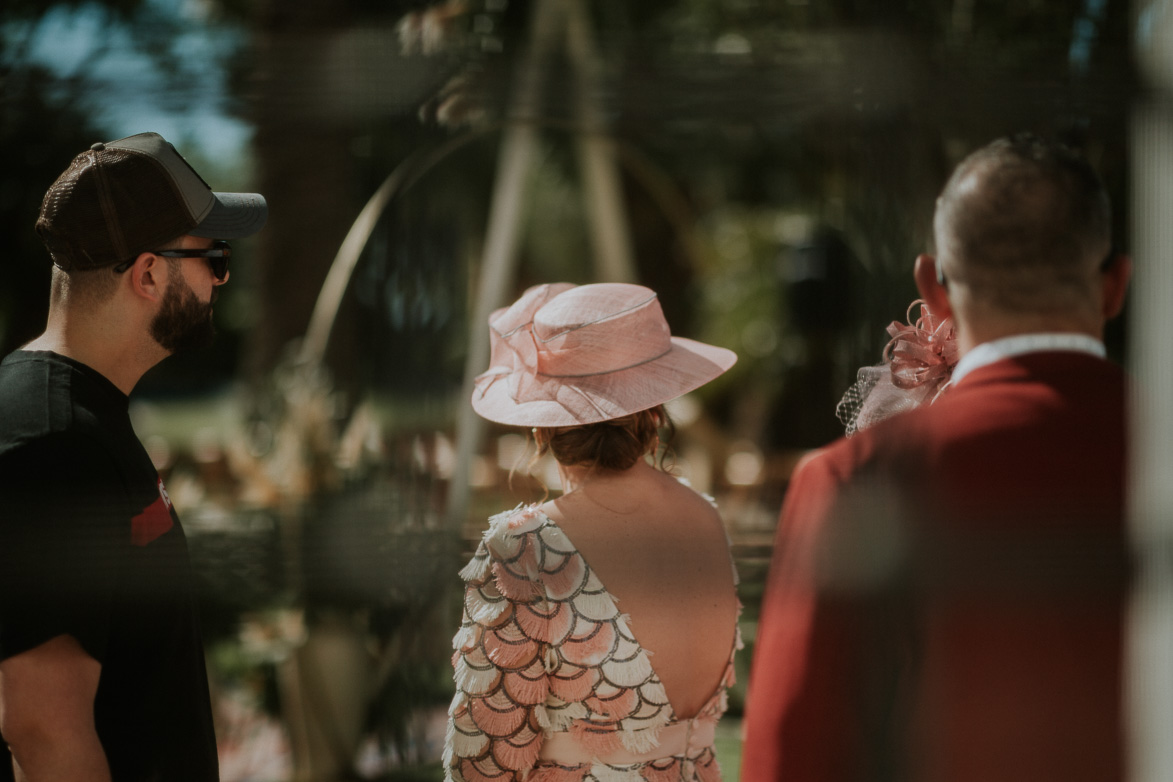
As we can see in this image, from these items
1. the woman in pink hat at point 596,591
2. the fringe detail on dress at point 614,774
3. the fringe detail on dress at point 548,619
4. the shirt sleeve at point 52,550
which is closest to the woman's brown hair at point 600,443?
the woman in pink hat at point 596,591

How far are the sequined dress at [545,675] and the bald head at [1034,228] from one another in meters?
0.73

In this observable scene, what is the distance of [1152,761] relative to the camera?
96 cm

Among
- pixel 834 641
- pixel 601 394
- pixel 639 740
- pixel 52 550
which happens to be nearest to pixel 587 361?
pixel 601 394

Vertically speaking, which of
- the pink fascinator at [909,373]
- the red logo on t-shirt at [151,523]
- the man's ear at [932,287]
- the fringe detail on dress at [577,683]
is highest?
the man's ear at [932,287]

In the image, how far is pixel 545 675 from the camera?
1527mm

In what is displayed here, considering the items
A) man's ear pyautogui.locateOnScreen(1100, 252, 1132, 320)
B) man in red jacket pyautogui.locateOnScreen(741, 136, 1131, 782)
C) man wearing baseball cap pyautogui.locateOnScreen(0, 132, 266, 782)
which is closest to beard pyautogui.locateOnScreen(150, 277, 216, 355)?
man wearing baseball cap pyautogui.locateOnScreen(0, 132, 266, 782)

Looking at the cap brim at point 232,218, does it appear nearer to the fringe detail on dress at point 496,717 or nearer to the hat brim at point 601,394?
the hat brim at point 601,394

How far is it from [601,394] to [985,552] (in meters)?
0.69

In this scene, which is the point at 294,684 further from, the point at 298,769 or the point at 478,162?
the point at 478,162

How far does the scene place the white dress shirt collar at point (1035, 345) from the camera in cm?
112

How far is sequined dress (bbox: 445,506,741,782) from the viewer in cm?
150

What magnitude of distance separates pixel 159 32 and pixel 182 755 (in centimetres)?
97

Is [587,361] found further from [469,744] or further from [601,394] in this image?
[469,744]

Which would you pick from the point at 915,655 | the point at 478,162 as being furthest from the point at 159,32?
the point at 478,162
